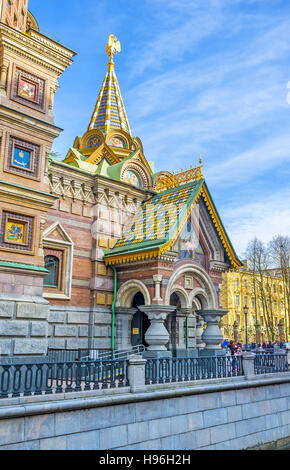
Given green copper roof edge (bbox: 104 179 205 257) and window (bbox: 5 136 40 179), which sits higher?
window (bbox: 5 136 40 179)

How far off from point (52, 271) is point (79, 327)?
244cm

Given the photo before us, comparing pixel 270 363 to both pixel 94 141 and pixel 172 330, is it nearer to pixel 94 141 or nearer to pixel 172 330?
pixel 172 330

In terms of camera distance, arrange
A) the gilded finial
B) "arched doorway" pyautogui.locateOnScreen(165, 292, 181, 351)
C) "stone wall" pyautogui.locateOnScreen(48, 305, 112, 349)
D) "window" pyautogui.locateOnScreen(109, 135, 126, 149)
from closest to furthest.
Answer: "stone wall" pyautogui.locateOnScreen(48, 305, 112, 349) < "arched doorway" pyautogui.locateOnScreen(165, 292, 181, 351) < "window" pyautogui.locateOnScreen(109, 135, 126, 149) < the gilded finial

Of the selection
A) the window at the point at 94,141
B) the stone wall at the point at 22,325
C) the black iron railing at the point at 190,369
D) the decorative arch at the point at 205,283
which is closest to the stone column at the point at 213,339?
the decorative arch at the point at 205,283

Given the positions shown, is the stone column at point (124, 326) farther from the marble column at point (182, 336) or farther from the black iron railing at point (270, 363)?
the black iron railing at point (270, 363)

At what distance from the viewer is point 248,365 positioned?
1403 centimetres

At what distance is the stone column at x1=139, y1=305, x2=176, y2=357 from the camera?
14.5 metres

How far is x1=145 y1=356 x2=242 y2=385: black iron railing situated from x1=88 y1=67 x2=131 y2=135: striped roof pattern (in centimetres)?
1581

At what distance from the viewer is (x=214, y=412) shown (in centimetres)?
1206

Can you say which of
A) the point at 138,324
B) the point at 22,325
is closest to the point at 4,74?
the point at 22,325

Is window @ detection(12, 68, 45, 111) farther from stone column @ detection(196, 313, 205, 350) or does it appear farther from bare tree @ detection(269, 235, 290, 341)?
bare tree @ detection(269, 235, 290, 341)

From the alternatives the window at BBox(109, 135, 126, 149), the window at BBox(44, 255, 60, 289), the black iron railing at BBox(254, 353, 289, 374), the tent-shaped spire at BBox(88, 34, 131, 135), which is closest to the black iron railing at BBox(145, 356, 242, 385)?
the black iron railing at BBox(254, 353, 289, 374)

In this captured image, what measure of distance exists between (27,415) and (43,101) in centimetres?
1065
